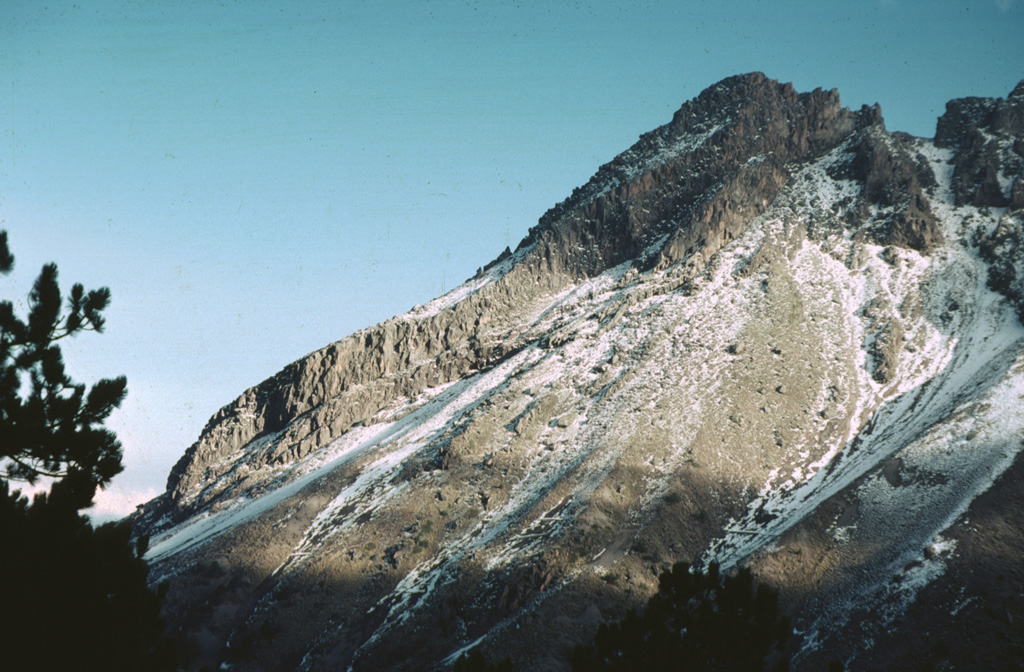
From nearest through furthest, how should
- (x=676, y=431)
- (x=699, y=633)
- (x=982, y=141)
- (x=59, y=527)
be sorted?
(x=59, y=527) → (x=699, y=633) → (x=676, y=431) → (x=982, y=141)

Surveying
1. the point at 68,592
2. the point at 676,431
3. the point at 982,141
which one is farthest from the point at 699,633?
the point at 982,141

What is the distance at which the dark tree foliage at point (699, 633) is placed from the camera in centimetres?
2441

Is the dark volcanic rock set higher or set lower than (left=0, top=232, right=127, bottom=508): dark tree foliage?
higher

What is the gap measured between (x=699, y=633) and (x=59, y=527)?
69.0 ft

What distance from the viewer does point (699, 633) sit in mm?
25188

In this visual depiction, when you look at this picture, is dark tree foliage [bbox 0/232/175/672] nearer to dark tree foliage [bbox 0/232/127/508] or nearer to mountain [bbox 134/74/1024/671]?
dark tree foliage [bbox 0/232/127/508]

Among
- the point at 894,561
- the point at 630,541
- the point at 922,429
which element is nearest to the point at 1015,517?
the point at 894,561

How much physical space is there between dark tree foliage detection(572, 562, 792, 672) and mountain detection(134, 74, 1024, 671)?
30079 mm

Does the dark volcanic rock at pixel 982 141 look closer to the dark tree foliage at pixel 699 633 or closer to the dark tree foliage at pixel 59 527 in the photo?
the dark tree foliage at pixel 699 633

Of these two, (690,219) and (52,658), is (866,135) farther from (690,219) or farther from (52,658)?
(52,658)

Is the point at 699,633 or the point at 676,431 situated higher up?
the point at 699,633

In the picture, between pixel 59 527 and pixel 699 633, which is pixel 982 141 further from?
pixel 59 527

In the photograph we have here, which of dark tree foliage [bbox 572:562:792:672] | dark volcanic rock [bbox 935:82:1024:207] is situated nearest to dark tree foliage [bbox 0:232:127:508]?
dark tree foliage [bbox 572:562:792:672]

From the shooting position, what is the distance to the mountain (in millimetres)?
60562
